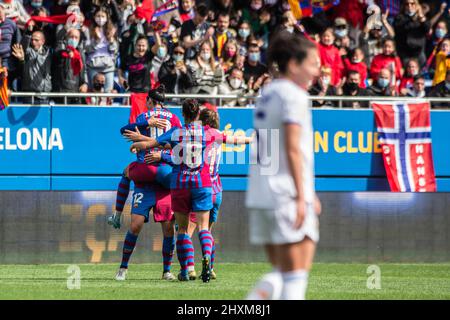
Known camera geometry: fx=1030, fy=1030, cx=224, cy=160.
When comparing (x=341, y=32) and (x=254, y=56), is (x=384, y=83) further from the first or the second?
(x=254, y=56)

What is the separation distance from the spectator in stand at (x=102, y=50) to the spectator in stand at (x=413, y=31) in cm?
603

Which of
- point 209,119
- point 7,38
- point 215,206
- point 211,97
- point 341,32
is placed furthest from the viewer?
point 341,32

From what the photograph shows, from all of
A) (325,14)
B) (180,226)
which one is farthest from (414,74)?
(180,226)

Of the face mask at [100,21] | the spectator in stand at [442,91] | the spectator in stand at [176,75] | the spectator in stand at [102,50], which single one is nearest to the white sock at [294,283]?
the spectator in stand at [176,75]

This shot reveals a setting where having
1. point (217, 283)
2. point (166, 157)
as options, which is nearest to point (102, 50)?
point (166, 157)

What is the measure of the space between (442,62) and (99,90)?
667cm

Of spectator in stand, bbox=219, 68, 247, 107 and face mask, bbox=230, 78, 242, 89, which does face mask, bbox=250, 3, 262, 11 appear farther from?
face mask, bbox=230, 78, 242, 89

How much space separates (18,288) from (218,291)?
2247mm

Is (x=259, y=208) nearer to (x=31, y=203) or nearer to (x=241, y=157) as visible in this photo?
(x=31, y=203)

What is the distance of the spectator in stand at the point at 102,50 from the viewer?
18.2m

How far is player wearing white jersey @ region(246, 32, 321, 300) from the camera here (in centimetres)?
668

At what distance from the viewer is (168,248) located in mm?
13023

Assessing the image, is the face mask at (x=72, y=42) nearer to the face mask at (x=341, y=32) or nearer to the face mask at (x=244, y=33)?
the face mask at (x=244, y=33)
